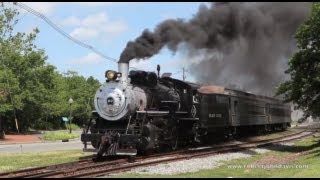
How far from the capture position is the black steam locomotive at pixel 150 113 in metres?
18.6

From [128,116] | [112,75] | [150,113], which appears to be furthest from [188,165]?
[112,75]

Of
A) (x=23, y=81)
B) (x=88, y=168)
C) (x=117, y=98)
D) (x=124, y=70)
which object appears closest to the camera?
(x=88, y=168)

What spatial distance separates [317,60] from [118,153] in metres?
9.95

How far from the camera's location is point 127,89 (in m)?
18.7

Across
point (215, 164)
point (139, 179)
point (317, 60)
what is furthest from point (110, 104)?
point (317, 60)

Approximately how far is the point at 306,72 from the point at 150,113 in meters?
7.84

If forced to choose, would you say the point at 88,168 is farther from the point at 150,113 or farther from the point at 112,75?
the point at 150,113

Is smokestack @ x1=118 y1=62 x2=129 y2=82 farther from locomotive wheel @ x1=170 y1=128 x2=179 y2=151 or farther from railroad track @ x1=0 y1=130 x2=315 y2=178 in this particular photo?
locomotive wheel @ x1=170 y1=128 x2=179 y2=151

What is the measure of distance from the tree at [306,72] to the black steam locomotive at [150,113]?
3.61 metres

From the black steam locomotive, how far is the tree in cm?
361

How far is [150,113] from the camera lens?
19469mm

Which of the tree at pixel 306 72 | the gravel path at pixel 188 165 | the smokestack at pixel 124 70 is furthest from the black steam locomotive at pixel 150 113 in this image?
the tree at pixel 306 72

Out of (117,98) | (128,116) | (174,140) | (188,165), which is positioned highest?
(117,98)

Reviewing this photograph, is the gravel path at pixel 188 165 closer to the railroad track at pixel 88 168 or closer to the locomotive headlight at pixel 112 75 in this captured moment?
the railroad track at pixel 88 168
